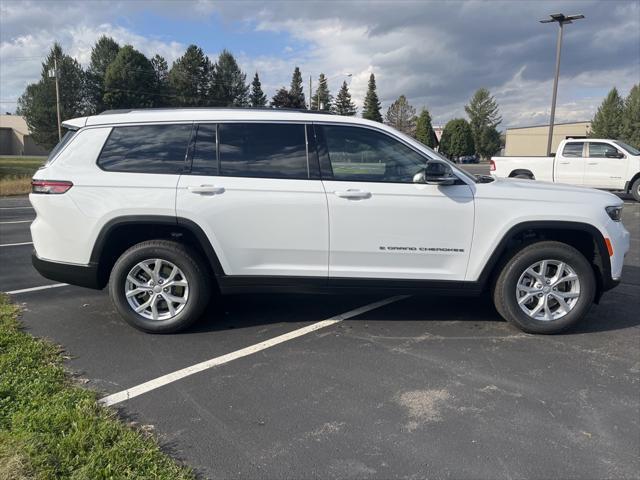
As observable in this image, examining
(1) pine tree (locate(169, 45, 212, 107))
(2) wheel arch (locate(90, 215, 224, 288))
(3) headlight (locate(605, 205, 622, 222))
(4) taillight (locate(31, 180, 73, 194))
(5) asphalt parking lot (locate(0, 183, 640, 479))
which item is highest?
(1) pine tree (locate(169, 45, 212, 107))

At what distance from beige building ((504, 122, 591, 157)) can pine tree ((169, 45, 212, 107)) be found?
54.2 m

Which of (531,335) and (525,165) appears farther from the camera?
(525,165)

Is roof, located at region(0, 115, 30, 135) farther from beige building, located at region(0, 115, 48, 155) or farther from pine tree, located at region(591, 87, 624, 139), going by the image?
pine tree, located at region(591, 87, 624, 139)

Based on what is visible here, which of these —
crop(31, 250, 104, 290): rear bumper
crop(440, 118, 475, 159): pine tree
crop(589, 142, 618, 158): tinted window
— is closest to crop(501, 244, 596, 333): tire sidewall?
crop(31, 250, 104, 290): rear bumper

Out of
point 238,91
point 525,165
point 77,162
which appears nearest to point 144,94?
point 238,91

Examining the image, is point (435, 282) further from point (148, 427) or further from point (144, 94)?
point (144, 94)

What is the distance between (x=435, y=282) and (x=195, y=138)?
94.1 inches

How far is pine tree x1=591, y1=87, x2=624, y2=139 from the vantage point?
5875 cm

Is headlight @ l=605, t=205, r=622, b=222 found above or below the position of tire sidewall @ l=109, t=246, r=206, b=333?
above

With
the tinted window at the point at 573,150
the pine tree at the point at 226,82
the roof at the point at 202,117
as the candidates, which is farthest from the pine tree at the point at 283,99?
the roof at the point at 202,117

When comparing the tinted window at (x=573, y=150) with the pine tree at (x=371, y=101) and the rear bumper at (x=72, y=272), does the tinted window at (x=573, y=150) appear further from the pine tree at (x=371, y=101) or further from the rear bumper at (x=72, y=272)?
the pine tree at (x=371, y=101)

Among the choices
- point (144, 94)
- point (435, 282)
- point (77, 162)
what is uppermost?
point (144, 94)

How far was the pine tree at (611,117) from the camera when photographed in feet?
193

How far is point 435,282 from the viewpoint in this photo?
4.30 metres
